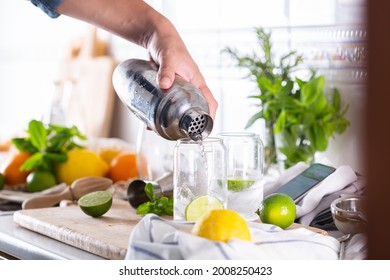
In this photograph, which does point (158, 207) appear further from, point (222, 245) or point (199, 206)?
point (222, 245)

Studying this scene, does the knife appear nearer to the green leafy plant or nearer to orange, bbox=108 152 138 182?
orange, bbox=108 152 138 182

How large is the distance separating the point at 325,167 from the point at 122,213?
0.39 metres

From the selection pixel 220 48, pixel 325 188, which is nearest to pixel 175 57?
pixel 325 188

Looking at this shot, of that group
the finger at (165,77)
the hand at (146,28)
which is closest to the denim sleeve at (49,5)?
the hand at (146,28)

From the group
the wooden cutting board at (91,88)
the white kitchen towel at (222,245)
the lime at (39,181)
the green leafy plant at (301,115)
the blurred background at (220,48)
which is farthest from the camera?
the wooden cutting board at (91,88)

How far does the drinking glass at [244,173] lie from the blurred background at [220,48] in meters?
0.18

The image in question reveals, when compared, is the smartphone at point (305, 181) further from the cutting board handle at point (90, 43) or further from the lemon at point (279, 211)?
the cutting board handle at point (90, 43)

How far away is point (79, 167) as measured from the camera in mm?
1549

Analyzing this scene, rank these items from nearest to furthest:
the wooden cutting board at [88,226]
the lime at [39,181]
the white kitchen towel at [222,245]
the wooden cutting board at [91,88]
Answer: the white kitchen towel at [222,245], the wooden cutting board at [88,226], the lime at [39,181], the wooden cutting board at [91,88]

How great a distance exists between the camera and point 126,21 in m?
1.31

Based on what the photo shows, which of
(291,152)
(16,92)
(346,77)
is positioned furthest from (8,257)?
(16,92)

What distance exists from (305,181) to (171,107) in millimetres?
342

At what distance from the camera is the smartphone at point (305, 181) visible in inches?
47.9

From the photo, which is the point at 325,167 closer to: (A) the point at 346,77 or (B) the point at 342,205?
(B) the point at 342,205
